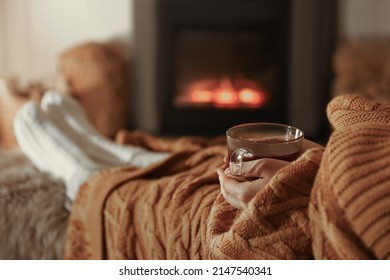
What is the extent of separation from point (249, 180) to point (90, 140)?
2.21 ft

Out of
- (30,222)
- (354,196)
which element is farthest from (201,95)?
(354,196)

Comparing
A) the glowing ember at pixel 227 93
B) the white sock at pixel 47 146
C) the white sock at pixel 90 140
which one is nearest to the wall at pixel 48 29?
the glowing ember at pixel 227 93

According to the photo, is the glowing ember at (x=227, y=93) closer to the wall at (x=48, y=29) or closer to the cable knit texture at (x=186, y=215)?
the wall at (x=48, y=29)

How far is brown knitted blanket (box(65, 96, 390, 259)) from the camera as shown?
634 mm

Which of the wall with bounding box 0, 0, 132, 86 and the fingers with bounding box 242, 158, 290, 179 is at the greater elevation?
the fingers with bounding box 242, 158, 290, 179

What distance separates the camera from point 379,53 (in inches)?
98.8

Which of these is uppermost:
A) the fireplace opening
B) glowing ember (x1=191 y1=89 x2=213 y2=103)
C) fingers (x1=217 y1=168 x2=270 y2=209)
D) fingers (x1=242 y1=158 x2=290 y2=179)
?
fingers (x1=242 y1=158 x2=290 y2=179)

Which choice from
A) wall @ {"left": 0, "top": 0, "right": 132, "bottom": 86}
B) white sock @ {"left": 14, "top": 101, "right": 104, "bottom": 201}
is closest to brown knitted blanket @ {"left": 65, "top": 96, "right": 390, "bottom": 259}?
white sock @ {"left": 14, "top": 101, "right": 104, "bottom": 201}

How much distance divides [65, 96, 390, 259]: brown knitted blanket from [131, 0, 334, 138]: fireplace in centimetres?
156

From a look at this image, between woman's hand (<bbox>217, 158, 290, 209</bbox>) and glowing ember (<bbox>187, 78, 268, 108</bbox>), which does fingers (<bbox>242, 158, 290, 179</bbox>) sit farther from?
glowing ember (<bbox>187, 78, 268, 108</bbox>)

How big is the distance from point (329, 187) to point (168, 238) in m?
0.31

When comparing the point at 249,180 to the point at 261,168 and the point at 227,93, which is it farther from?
the point at 227,93
